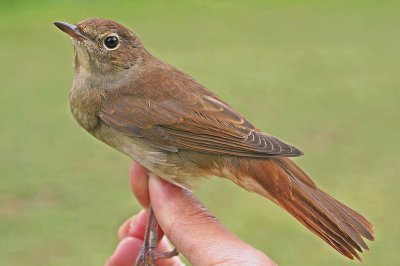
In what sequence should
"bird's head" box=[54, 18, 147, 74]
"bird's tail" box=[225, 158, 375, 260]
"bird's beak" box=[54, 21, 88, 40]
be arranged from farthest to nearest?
"bird's head" box=[54, 18, 147, 74] → "bird's beak" box=[54, 21, 88, 40] → "bird's tail" box=[225, 158, 375, 260]

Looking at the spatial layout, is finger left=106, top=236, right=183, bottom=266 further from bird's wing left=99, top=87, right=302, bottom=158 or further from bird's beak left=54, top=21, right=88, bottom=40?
bird's beak left=54, top=21, right=88, bottom=40

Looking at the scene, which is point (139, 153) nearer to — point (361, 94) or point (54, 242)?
point (54, 242)

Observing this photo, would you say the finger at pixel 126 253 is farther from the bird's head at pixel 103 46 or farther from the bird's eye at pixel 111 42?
the bird's eye at pixel 111 42

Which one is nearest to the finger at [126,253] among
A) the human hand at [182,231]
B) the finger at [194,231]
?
the human hand at [182,231]

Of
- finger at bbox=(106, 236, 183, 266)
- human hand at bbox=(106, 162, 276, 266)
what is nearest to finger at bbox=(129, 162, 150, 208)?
human hand at bbox=(106, 162, 276, 266)

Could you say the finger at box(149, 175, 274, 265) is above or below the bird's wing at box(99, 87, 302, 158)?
below

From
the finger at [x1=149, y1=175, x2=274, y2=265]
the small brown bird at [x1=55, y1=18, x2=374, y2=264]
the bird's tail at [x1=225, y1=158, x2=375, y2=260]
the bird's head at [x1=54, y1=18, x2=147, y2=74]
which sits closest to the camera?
the finger at [x1=149, y1=175, x2=274, y2=265]

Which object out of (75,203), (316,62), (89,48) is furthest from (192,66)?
(89,48)
